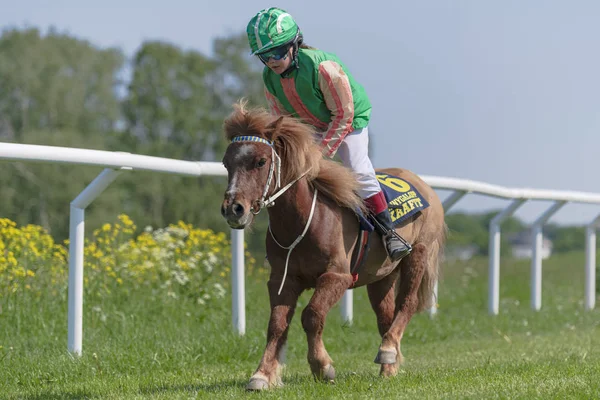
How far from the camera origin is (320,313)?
4.89 meters

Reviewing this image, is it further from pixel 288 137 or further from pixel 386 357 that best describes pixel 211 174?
pixel 386 357

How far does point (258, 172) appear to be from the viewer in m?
4.64

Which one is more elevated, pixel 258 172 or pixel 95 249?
pixel 258 172

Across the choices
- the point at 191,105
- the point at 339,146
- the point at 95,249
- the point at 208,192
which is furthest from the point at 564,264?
the point at 191,105

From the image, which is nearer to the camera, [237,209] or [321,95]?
[237,209]

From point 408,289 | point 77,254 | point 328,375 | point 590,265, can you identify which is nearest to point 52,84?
point 590,265

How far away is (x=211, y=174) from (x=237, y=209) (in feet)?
6.90

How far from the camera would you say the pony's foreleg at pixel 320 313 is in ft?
16.0

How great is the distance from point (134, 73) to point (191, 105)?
110 inches

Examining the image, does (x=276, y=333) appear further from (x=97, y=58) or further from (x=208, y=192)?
(x=97, y=58)

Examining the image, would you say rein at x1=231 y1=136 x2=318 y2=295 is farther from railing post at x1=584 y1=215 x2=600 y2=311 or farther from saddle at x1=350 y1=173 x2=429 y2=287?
railing post at x1=584 y1=215 x2=600 y2=311

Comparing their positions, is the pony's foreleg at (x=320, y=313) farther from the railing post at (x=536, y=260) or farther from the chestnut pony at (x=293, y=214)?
the railing post at (x=536, y=260)

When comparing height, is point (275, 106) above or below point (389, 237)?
above

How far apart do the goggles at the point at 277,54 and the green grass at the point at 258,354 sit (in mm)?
1711
